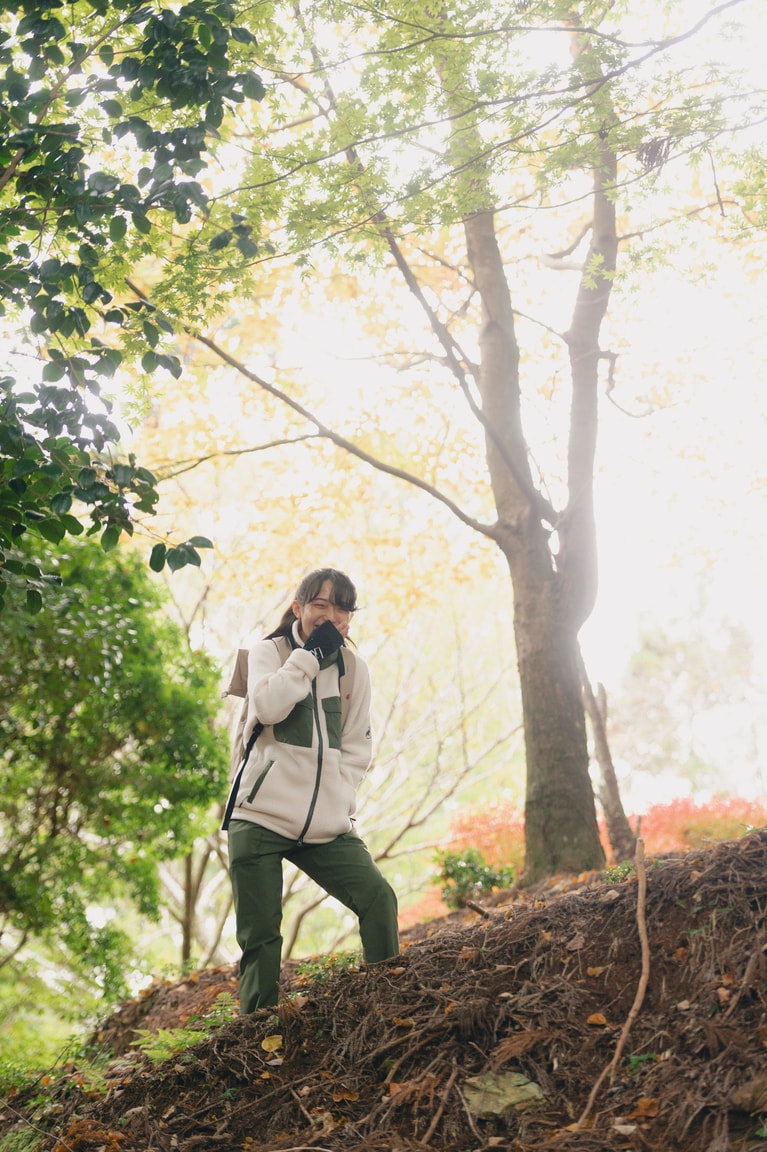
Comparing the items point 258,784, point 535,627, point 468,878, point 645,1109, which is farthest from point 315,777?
point 468,878

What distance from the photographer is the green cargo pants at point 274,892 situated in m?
3.45

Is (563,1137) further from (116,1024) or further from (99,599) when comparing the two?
(99,599)

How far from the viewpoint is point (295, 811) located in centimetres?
346

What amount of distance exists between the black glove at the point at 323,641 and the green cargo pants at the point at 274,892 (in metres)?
0.72

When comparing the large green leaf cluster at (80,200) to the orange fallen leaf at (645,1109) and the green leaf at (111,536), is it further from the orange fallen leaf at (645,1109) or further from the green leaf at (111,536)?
the orange fallen leaf at (645,1109)

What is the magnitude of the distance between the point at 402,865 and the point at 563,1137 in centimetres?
1683

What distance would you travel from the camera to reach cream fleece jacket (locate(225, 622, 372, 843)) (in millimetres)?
3461

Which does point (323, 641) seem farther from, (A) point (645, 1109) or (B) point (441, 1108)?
(A) point (645, 1109)

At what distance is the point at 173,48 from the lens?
10.7 feet

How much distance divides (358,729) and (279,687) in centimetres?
51

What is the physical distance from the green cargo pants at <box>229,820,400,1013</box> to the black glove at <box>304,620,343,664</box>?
724 mm

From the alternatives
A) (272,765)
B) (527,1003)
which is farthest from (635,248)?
(527,1003)

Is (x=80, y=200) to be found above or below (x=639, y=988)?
above

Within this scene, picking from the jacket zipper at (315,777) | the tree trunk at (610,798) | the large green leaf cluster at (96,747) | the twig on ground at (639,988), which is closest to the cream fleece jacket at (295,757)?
the jacket zipper at (315,777)
